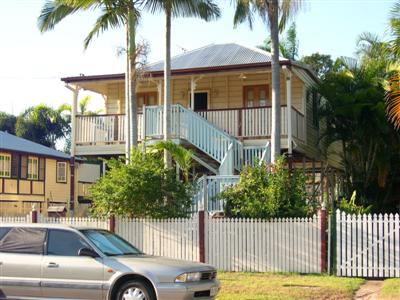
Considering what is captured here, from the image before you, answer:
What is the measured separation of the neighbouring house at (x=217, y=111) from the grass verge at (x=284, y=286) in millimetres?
4940

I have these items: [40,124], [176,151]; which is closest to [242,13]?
[176,151]

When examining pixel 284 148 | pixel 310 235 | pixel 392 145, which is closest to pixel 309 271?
pixel 310 235

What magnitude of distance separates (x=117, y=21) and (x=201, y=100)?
6589 millimetres

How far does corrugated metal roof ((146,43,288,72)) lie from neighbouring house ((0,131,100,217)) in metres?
10.8

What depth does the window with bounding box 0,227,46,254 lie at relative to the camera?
36.6 ft

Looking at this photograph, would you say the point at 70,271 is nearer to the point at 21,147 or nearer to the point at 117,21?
the point at 117,21

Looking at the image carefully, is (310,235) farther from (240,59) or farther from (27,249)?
(240,59)

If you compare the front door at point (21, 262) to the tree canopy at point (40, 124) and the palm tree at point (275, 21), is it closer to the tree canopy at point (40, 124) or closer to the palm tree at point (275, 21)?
the palm tree at point (275, 21)

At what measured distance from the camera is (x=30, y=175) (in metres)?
Answer: 37.6

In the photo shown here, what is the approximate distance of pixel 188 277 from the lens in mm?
10336

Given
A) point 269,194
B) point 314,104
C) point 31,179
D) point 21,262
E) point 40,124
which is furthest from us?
point 40,124

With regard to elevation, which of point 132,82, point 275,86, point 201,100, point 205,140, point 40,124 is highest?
point 40,124

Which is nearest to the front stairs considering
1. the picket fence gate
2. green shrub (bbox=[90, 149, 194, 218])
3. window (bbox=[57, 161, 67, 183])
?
green shrub (bbox=[90, 149, 194, 218])

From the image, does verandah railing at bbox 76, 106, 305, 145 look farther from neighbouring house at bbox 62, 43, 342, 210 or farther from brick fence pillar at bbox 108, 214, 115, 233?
brick fence pillar at bbox 108, 214, 115, 233
